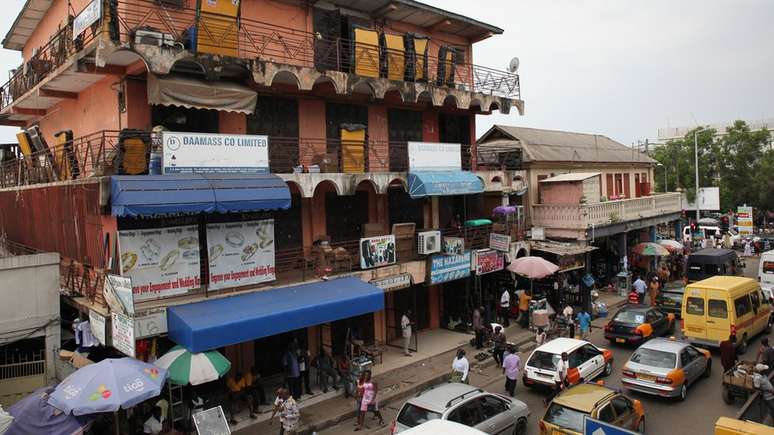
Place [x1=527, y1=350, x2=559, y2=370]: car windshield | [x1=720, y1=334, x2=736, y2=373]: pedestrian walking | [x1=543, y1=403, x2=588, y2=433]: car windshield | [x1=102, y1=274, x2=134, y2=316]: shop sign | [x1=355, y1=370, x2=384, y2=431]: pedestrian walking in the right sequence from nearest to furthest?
[x1=543, y1=403, x2=588, y2=433]: car windshield → [x1=102, y1=274, x2=134, y2=316]: shop sign → [x1=355, y1=370, x2=384, y2=431]: pedestrian walking → [x1=527, y1=350, x2=559, y2=370]: car windshield → [x1=720, y1=334, x2=736, y2=373]: pedestrian walking

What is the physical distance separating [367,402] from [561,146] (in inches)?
870

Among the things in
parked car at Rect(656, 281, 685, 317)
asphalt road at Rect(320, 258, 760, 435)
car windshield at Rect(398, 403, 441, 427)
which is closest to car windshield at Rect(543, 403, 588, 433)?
asphalt road at Rect(320, 258, 760, 435)

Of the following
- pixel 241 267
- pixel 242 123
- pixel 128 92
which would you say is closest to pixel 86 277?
pixel 241 267

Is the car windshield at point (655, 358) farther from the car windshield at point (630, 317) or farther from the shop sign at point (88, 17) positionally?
the shop sign at point (88, 17)

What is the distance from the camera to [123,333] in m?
12.2

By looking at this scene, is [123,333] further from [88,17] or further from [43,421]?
[88,17]

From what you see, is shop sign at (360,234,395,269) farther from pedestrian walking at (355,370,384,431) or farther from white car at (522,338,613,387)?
white car at (522,338,613,387)

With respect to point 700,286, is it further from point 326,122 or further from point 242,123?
point 242,123

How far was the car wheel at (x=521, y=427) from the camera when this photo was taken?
12.3 m

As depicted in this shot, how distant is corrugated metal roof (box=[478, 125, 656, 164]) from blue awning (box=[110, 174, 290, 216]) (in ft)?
53.4

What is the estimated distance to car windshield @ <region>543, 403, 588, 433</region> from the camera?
35.8 ft

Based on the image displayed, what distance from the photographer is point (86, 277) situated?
14430 millimetres

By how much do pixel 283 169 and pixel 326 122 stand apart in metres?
2.84

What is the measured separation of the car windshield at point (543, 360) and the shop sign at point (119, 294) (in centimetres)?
1088
